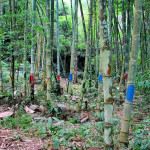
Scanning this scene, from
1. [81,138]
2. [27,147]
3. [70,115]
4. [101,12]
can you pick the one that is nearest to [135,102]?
[70,115]

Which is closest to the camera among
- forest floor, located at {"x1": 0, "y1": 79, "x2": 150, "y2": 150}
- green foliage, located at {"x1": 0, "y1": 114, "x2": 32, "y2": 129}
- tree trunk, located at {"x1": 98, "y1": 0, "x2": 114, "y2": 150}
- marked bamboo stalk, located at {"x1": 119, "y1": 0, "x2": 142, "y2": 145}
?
tree trunk, located at {"x1": 98, "y1": 0, "x2": 114, "y2": 150}

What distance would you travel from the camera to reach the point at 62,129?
6.73 ft

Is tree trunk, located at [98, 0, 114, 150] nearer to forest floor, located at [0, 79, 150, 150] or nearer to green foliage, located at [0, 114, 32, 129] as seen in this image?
forest floor, located at [0, 79, 150, 150]

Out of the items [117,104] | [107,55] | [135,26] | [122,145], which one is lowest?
[117,104]

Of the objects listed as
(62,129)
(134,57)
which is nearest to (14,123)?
(62,129)

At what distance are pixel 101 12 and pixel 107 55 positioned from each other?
394 mm

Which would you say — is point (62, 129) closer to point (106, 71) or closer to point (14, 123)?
point (106, 71)

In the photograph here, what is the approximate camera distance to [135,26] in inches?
70.7

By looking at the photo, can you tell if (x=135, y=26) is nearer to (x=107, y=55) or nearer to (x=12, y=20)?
(x=107, y=55)

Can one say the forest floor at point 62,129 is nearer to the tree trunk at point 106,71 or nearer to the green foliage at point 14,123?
the green foliage at point 14,123

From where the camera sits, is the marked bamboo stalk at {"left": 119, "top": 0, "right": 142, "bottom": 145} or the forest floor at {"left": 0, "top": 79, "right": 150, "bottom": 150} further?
the forest floor at {"left": 0, "top": 79, "right": 150, "bottom": 150}

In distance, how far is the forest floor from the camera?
79.2 inches

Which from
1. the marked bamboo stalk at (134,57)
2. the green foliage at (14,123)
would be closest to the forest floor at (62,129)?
the green foliage at (14,123)

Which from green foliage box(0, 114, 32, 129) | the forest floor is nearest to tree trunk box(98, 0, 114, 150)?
the forest floor
